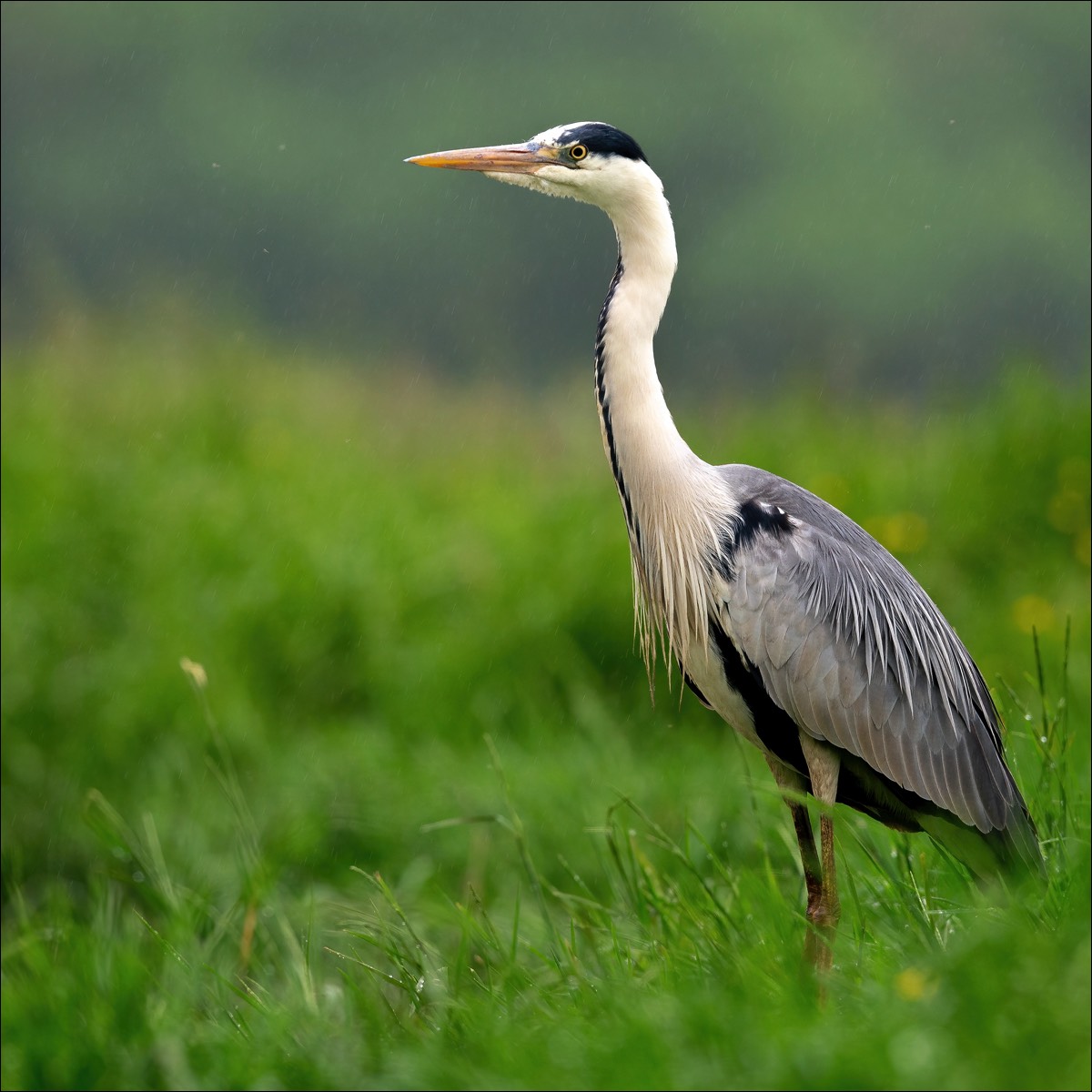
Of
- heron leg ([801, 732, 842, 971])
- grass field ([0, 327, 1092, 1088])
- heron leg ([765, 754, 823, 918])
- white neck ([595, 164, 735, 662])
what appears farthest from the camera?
white neck ([595, 164, 735, 662])

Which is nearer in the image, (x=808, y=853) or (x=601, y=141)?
(x=808, y=853)

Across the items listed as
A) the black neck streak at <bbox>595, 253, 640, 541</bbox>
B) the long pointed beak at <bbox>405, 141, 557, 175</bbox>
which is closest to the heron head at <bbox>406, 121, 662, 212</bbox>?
the long pointed beak at <bbox>405, 141, 557, 175</bbox>

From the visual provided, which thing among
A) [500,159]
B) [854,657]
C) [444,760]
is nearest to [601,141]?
[500,159]

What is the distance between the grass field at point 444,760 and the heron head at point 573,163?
160 centimetres

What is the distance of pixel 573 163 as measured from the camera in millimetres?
3988

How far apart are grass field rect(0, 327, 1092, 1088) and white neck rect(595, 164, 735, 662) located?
0.69m

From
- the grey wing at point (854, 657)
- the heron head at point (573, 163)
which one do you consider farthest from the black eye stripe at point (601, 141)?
the grey wing at point (854, 657)

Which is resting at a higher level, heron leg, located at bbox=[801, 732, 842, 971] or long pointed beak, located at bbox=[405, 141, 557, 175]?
long pointed beak, located at bbox=[405, 141, 557, 175]

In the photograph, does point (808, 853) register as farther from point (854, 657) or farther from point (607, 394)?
point (607, 394)

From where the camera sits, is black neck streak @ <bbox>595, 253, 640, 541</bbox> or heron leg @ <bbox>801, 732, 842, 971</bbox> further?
black neck streak @ <bbox>595, 253, 640, 541</bbox>

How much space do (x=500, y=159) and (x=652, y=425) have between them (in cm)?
85

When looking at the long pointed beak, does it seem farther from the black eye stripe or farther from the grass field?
the grass field

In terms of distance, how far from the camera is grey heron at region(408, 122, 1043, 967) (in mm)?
3879

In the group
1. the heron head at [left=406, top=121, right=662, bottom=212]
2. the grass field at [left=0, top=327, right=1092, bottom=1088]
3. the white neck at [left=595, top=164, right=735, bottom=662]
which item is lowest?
the grass field at [left=0, top=327, right=1092, bottom=1088]
